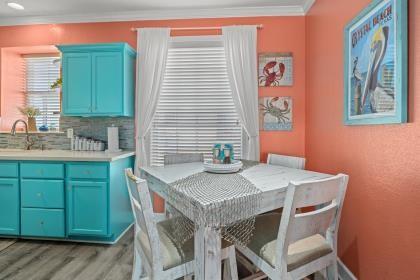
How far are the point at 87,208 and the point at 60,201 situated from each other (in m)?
0.29

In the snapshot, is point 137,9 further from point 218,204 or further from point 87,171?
point 218,204

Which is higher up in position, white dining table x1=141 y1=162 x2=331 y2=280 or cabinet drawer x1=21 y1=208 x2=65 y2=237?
white dining table x1=141 y1=162 x2=331 y2=280

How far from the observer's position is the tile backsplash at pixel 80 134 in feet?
10.8

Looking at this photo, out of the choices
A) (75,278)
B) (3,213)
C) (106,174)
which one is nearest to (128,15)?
(106,174)

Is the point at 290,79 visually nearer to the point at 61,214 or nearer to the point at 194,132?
the point at 194,132

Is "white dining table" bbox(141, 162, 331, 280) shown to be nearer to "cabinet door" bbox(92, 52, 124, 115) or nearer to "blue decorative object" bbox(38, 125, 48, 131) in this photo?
"cabinet door" bbox(92, 52, 124, 115)

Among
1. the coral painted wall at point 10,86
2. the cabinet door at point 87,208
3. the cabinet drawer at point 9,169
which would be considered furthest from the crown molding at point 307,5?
the coral painted wall at point 10,86

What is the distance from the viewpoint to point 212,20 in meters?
3.19

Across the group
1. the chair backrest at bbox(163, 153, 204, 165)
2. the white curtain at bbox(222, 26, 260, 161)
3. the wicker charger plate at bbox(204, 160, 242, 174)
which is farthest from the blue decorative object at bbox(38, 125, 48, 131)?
the wicker charger plate at bbox(204, 160, 242, 174)

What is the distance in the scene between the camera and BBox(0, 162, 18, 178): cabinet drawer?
272 cm

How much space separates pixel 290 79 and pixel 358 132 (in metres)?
1.44

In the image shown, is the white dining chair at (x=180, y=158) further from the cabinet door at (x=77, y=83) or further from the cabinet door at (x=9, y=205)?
the cabinet door at (x=9, y=205)

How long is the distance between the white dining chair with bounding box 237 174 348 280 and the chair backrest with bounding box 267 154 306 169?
2.80 ft

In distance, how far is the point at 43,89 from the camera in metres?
3.58
